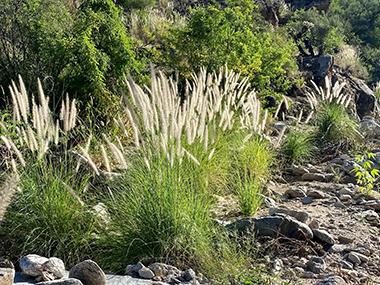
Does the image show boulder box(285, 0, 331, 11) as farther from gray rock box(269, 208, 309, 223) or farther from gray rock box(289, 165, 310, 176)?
gray rock box(269, 208, 309, 223)

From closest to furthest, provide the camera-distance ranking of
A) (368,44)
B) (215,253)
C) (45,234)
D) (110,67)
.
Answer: (215,253)
(45,234)
(110,67)
(368,44)

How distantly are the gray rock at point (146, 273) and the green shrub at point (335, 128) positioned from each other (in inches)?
238

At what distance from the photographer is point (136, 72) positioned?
25.6ft

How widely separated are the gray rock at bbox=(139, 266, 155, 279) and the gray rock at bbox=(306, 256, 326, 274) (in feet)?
3.71

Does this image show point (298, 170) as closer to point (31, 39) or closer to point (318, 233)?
point (318, 233)

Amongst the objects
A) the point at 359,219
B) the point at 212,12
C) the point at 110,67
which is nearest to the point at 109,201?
the point at 359,219

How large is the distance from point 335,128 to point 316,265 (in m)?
5.42

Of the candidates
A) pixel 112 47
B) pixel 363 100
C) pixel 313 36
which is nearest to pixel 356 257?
pixel 112 47

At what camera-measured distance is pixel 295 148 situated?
8039mm

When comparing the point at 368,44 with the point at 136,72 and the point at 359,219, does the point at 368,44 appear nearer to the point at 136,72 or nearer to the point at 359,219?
the point at 136,72

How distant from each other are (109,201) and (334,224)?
2.06 meters

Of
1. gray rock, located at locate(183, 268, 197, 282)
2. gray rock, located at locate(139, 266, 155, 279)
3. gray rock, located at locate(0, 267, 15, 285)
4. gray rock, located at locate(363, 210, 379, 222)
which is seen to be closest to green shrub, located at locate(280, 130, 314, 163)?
gray rock, located at locate(363, 210, 379, 222)

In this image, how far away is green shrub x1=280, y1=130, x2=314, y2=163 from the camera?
803cm

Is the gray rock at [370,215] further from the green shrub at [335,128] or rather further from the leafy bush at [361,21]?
the leafy bush at [361,21]
